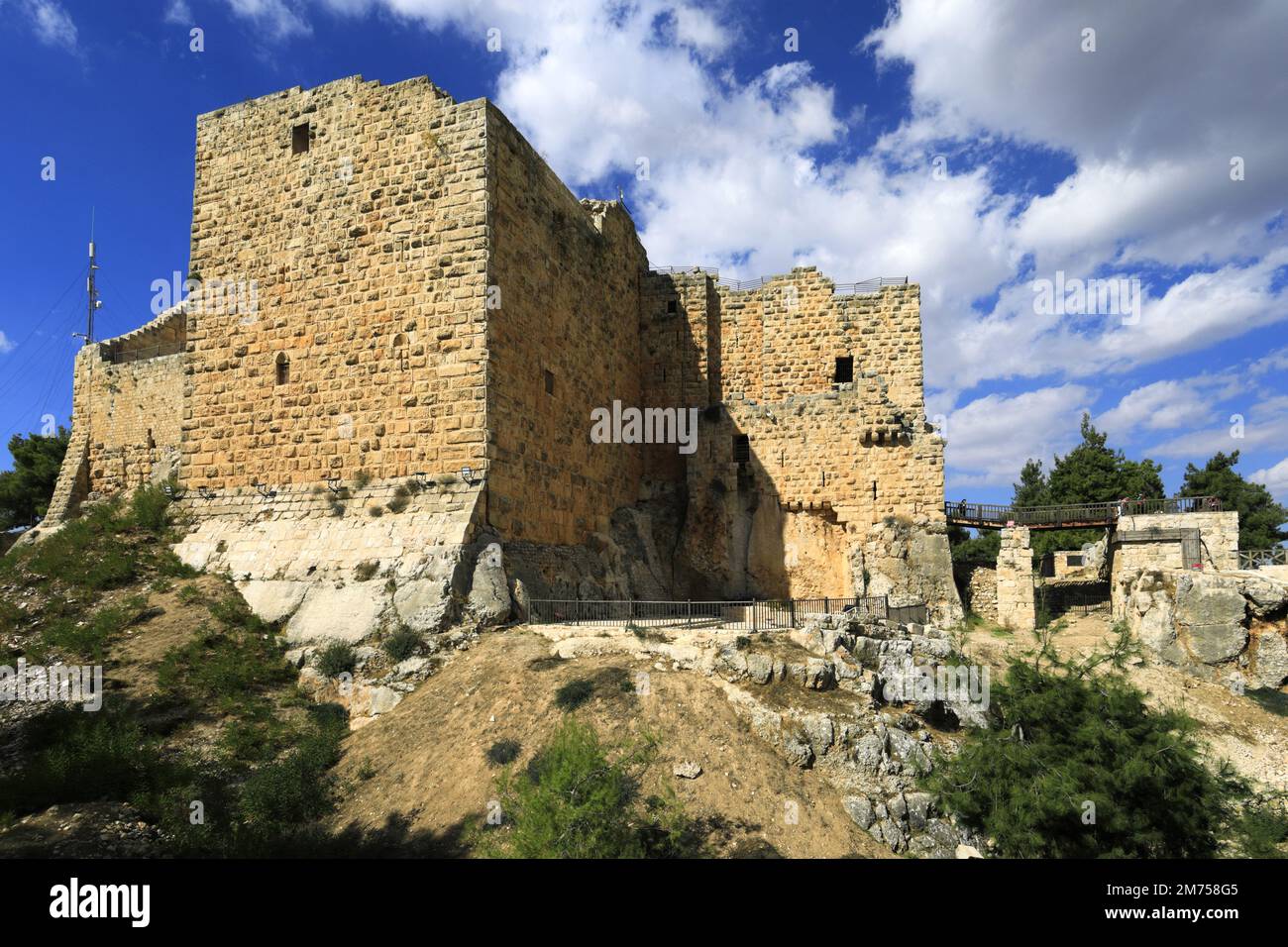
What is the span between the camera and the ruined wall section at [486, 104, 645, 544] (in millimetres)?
12766

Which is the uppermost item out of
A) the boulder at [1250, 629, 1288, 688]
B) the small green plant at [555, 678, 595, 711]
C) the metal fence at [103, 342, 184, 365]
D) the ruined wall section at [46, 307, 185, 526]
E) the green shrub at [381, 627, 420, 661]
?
the metal fence at [103, 342, 184, 365]

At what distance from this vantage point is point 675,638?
1075cm

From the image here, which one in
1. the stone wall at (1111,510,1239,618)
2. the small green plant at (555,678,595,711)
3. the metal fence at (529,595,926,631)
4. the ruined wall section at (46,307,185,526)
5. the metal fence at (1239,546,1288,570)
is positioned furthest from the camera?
the metal fence at (1239,546,1288,570)

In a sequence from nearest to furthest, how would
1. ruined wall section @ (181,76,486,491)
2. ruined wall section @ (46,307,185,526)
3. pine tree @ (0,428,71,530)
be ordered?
Answer: ruined wall section @ (181,76,486,491) → ruined wall section @ (46,307,185,526) → pine tree @ (0,428,71,530)

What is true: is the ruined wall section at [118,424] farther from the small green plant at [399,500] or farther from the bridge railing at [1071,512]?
the bridge railing at [1071,512]

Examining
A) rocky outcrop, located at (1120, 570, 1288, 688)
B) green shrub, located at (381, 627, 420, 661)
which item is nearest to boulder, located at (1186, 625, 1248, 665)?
rocky outcrop, located at (1120, 570, 1288, 688)

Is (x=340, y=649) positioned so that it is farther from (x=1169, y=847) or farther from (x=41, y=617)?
(x=1169, y=847)

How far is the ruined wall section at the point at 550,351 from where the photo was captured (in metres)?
12.8

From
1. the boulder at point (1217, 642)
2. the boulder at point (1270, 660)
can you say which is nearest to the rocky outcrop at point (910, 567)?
the boulder at point (1217, 642)

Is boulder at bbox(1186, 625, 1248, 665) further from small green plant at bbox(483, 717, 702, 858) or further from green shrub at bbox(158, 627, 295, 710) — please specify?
green shrub at bbox(158, 627, 295, 710)

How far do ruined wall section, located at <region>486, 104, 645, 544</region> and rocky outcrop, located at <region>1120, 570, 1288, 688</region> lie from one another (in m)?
14.3

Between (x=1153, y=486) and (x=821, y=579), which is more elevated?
(x=1153, y=486)

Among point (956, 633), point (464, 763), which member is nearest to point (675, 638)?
point (464, 763)
